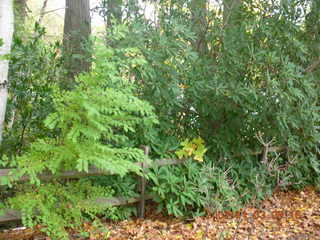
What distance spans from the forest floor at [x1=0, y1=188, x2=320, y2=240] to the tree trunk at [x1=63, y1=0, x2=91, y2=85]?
2.17m

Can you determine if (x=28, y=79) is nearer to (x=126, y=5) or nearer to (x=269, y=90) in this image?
(x=126, y=5)

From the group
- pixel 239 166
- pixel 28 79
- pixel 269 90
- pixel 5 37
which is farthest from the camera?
pixel 239 166

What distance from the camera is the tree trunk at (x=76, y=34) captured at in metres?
6.02

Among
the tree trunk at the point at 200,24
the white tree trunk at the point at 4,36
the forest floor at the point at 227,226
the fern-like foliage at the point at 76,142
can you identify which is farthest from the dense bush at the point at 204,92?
the white tree trunk at the point at 4,36

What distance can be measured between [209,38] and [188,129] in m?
1.42

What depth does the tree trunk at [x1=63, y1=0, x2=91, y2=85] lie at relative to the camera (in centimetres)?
602

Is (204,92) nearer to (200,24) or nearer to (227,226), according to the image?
(200,24)

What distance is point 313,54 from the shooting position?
653cm

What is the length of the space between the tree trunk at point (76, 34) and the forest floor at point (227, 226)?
2.17 meters

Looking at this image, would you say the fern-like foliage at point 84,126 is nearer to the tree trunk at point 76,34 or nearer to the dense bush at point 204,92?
the dense bush at point 204,92

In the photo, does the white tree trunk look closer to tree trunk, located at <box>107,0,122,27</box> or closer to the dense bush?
the dense bush

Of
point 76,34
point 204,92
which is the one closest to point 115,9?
point 76,34

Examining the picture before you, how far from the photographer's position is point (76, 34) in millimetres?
6336

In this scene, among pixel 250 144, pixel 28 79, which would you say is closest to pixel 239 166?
pixel 250 144
